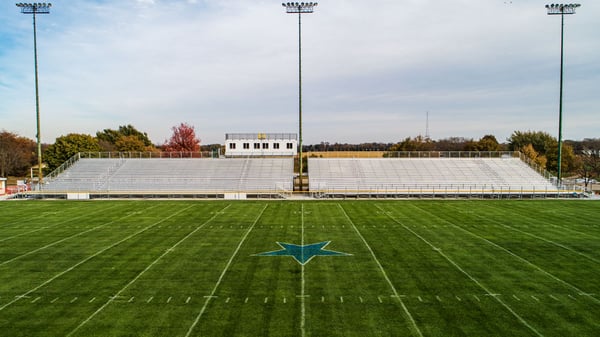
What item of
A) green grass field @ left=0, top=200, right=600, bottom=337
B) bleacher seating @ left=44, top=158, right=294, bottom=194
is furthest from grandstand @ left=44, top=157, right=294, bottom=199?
green grass field @ left=0, top=200, right=600, bottom=337

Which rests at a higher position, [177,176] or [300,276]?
[177,176]

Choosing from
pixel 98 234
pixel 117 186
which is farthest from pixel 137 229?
pixel 117 186

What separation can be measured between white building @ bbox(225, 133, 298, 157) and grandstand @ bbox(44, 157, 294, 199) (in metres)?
6.68

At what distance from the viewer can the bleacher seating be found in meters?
35.8

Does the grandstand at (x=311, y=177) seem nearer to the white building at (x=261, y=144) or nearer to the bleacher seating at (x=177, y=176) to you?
the bleacher seating at (x=177, y=176)

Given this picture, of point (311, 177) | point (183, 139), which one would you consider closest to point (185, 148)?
point (183, 139)

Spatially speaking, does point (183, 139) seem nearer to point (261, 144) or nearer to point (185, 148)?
point (185, 148)

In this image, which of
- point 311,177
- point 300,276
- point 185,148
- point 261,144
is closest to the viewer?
point 300,276

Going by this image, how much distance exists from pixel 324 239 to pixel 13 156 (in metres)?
63.9

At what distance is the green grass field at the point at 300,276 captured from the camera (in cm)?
934

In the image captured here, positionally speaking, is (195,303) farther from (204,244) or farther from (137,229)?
(137,229)

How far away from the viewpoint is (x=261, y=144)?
49406mm

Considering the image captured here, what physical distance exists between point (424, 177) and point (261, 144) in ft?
67.1

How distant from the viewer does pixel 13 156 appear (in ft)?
204
